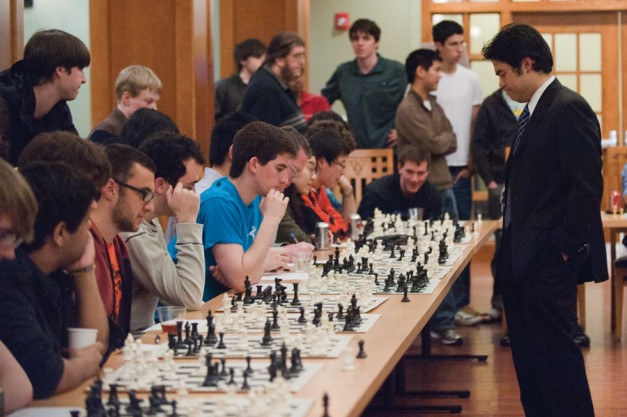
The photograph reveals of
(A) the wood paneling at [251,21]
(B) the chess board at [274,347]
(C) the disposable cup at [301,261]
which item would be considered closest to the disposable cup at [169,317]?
(B) the chess board at [274,347]

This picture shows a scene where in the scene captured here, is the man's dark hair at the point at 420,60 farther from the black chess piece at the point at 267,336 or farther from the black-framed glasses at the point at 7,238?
the black-framed glasses at the point at 7,238

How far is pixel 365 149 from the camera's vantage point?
9.26m

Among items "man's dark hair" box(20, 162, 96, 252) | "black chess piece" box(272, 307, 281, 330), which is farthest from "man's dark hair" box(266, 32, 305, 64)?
"man's dark hair" box(20, 162, 96, 252)

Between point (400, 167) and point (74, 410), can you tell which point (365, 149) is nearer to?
point (400, 167)

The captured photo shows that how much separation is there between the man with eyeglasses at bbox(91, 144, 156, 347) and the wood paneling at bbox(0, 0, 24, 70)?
4.61ft

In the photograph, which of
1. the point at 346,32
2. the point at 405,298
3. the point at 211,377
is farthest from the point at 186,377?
the point at 346,32

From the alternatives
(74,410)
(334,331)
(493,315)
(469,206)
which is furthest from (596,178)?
(469,206)

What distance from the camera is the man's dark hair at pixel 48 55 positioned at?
4.35m

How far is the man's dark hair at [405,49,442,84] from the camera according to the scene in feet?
26.7

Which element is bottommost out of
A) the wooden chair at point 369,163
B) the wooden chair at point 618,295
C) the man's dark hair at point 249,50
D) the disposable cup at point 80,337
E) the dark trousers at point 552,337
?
the wooden chair at point 618,295

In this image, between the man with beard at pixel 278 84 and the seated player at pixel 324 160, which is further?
the man with beard at pixel 278 84

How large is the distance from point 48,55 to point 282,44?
2.77 m

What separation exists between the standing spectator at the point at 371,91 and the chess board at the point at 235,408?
7.12 m

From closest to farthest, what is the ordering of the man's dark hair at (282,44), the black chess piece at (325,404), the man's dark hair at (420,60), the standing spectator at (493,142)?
the black chess piece at (325,404) → the man's dark hair at (282,44) → the man's dark hair at (420,60) → the standing spectator at (493,142)
